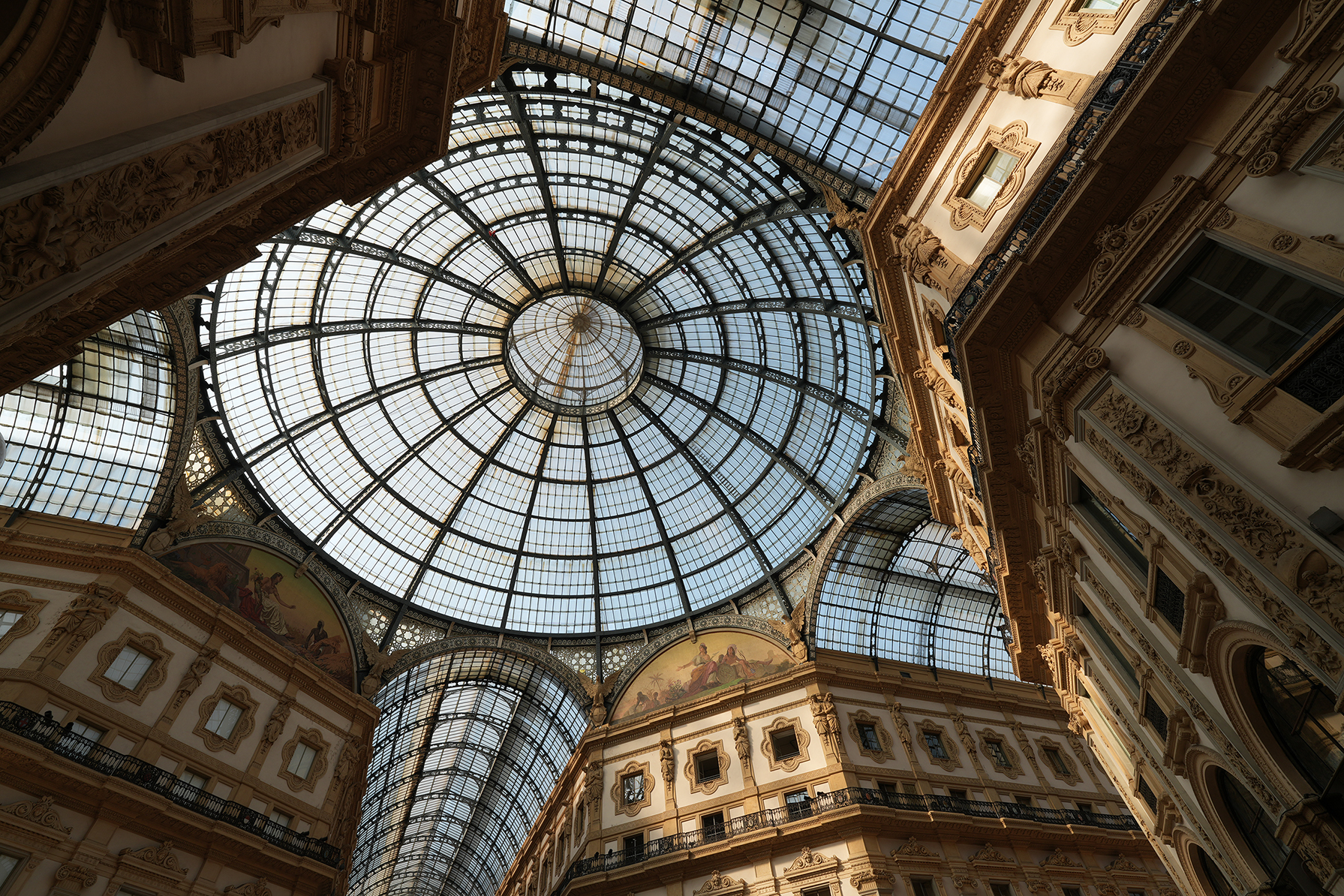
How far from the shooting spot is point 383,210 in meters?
30.1

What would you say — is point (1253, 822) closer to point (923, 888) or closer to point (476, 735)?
point (923, 888)

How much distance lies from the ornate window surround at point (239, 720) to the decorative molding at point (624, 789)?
1503cm

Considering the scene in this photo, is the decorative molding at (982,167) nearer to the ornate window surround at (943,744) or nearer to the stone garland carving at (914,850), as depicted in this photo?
the stone garland carving at (914,850)

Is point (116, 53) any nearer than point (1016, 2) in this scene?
Yes

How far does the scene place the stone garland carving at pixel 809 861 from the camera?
23.8 meters

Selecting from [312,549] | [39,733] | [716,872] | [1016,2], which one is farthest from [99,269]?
[312,549]

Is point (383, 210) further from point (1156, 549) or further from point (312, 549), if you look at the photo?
point (1156, 549)

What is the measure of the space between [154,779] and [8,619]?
22.1 ft

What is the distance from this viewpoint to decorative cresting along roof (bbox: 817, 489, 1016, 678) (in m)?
34.7

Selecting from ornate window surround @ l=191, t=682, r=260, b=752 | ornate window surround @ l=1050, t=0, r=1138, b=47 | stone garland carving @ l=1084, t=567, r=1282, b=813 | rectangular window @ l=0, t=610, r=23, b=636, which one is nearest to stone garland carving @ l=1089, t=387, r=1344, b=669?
stone garland carving @ l=1084, t=567, r=1282, b=813

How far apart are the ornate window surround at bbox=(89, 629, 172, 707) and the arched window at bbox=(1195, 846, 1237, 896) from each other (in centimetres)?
3156

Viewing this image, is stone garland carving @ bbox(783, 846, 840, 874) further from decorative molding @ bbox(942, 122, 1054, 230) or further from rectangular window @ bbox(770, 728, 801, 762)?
decorative molding @ bbox(942, 122, 1054, 230)

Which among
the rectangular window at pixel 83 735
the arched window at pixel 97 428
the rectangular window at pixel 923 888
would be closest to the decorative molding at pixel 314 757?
the rectangular window at pixel 83 735

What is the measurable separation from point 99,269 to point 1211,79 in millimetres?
15484
